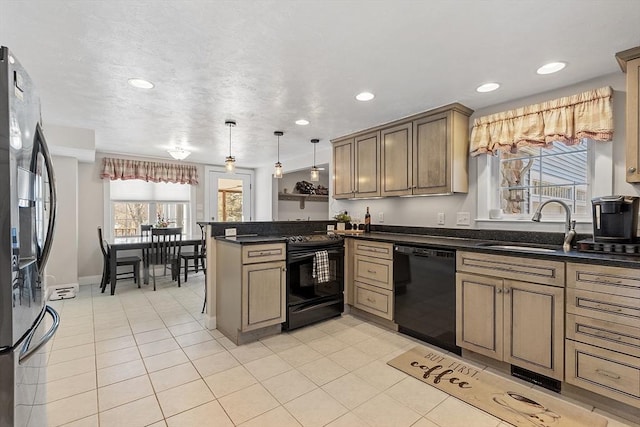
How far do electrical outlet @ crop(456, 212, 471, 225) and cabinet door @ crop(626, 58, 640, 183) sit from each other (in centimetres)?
123

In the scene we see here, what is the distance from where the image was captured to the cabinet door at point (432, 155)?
9.75 feet

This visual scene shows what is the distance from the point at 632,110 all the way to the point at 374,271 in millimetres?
2276

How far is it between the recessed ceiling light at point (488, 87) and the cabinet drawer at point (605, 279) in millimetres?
1486

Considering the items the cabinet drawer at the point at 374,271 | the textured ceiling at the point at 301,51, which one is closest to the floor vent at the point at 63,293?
the textured ceiling at the point at 301,51

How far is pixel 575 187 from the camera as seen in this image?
102 inches

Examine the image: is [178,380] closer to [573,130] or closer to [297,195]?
[573,130]

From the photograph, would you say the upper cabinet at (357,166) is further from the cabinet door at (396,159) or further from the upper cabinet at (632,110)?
the upper cabinet at (632,110)

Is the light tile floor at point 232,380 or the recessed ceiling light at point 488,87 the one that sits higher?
the recessed ceiling light at point 488,87

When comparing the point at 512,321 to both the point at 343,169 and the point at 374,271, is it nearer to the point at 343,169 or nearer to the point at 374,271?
the point at 374,271

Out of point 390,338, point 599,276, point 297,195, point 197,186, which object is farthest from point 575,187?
point 197,186

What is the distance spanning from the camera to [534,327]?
207 centimetres

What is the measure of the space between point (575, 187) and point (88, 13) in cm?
360

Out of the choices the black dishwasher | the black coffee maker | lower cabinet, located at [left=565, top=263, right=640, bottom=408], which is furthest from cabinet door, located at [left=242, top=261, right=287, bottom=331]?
the black coffee maker

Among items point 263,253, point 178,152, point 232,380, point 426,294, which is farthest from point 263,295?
point 178,152
